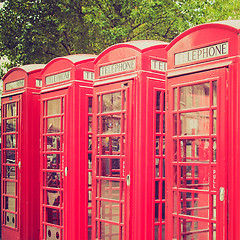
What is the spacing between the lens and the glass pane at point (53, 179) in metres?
7.05

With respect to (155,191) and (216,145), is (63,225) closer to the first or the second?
(155,191)

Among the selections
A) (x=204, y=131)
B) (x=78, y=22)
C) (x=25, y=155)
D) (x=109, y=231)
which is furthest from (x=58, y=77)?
(x=78, y=22)

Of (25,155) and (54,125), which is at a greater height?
(54,125)

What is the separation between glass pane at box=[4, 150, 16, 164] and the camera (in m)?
8.38

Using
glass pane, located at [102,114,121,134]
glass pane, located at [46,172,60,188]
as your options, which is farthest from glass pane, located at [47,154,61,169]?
glass pane, located at [102,114,121,134]

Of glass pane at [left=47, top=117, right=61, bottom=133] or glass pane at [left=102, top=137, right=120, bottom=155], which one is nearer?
glass pane at [left=102, top=137, right=120, bottom=155]

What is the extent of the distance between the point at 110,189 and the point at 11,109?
10.6 ft

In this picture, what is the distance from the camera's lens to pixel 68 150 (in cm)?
669

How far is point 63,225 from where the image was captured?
6.75m

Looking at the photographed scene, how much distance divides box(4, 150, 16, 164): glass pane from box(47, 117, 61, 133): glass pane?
1.50 metres

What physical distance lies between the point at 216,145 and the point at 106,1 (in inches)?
382

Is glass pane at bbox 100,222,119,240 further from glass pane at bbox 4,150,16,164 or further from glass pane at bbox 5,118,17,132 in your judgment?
glass pane at bbox 5,118,17,132

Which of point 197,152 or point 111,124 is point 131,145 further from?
point 197,152

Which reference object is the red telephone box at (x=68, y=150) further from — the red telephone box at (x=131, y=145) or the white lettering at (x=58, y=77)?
the red telephone box at (x=131, y=145)
